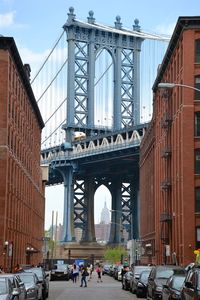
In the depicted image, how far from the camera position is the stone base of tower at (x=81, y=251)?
144 meters

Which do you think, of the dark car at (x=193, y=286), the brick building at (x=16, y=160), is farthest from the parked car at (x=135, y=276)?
the dark car at (x=193, y=286)

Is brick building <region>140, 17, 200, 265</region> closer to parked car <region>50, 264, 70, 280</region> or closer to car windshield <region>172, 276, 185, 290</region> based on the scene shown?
parked car <region>50, 264, 70, 280</region>

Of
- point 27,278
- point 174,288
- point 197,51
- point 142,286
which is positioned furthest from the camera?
point 197,51

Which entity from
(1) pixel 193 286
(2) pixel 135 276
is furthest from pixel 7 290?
(2) pixel 135 276

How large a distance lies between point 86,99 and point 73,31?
14097 mm

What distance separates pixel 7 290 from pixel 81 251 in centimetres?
13033

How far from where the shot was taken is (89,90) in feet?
455

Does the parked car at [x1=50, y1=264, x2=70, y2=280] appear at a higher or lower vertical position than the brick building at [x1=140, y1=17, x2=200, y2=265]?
lower

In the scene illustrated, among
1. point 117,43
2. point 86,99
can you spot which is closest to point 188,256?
point 86,99

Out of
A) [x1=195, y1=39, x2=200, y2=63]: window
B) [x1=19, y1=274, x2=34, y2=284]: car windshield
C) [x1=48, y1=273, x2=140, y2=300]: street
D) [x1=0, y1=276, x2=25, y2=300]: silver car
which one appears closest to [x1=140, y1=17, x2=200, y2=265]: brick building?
[x1=195, y1=39, x2=200, y2=63]: window

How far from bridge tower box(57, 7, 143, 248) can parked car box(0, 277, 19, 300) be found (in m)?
111

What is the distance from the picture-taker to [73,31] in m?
141

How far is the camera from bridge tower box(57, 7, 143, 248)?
137 meters

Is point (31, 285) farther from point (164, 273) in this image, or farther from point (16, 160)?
point (16, 160)
